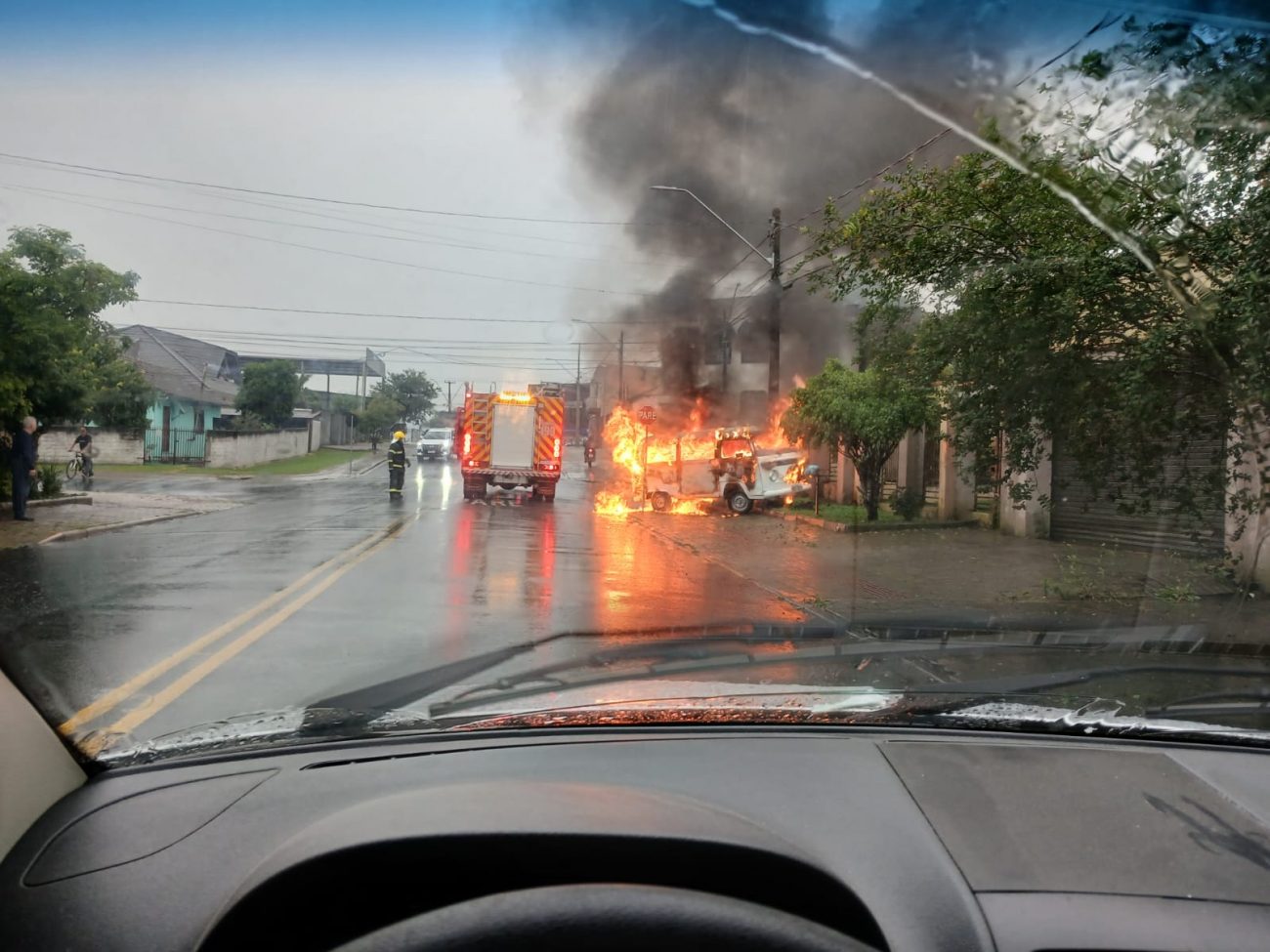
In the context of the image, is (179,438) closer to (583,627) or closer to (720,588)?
(720,588)

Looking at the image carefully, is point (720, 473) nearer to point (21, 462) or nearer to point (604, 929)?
point (21, 462)

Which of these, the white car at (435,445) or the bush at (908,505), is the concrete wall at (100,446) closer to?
the bush at (908,505)

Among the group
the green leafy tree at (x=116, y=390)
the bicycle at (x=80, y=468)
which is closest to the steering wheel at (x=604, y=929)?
the green leafy tree at (x=116, y=390)

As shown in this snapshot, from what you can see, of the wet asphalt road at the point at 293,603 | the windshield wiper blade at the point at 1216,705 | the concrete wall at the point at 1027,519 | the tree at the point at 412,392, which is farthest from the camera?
the tree at the point at 412,392

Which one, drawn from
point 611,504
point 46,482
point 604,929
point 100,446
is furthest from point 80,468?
point 604,929

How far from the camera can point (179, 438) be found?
2255 cm

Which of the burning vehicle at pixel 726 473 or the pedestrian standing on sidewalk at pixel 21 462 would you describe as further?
the burning vehicle at pixel 726 473

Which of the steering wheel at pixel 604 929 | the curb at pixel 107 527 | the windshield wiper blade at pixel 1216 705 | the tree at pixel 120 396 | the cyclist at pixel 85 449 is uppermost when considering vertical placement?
the tree at pixel 120 396

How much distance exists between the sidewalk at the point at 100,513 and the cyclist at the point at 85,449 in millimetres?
1912

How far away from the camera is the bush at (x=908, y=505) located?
1930 cm

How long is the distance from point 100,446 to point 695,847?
26.2 meters

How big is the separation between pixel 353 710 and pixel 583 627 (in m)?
4.47

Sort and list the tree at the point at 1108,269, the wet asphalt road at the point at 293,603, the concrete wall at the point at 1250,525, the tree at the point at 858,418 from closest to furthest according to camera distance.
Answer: the wet asphalt road at the point at 293,603
the tree at the point at 1108,269
the concrete wall at the point at 1250,525
the tree at the point at 858,418

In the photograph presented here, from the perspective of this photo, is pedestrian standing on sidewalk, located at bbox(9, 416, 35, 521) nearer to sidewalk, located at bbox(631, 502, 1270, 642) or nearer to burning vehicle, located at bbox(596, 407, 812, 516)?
sidewalk, located at bbox(631, 502, 1270, 642)
